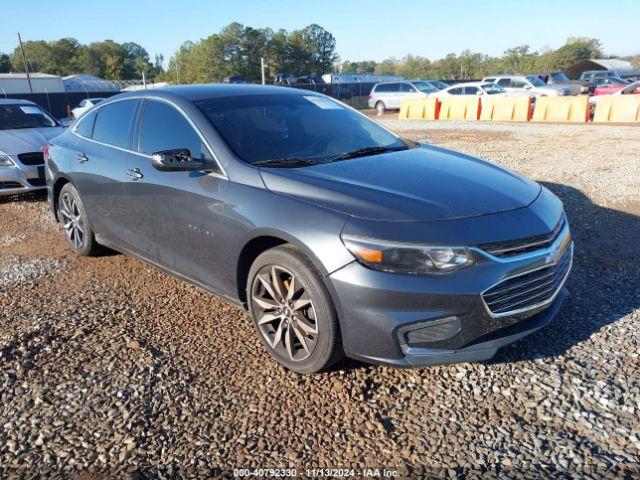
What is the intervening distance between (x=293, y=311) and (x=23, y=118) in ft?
26.2

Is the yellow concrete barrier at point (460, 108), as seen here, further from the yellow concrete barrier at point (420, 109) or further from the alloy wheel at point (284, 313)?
the alloy wheel at point (284, 313)

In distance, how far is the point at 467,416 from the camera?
2713 millimetres

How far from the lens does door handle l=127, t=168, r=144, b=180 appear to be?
405cm

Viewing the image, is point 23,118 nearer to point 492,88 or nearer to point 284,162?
point 284,162

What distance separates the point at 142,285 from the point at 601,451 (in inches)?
142

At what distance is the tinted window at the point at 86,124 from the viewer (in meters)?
5.01

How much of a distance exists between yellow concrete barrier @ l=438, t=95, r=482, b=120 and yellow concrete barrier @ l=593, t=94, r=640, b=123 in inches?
181

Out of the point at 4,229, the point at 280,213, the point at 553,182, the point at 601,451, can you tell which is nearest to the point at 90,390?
the point at 280,213

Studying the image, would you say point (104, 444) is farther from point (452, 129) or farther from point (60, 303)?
point (452, 129)

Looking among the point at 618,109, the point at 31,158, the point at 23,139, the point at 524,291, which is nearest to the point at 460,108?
the point at 618,109

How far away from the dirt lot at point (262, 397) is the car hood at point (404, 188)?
3.19 feet

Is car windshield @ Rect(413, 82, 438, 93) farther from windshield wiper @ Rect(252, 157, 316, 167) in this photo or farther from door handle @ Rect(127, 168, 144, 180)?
windshield wiper @ Rect(252, 157, 316, 167)

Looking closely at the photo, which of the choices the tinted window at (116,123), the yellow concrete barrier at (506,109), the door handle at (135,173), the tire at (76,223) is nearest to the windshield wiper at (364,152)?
the door handle at (135,173)

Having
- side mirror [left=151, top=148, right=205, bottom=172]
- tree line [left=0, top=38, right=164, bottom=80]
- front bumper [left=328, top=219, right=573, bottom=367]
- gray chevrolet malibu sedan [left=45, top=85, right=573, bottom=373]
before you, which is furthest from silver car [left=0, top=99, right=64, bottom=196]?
tree line [left=0, top=38, right=164, bottom=80]
